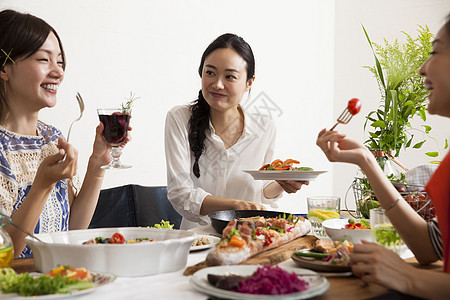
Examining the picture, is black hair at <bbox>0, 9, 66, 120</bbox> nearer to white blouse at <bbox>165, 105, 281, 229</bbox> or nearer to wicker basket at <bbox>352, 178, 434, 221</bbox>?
white blouse at <bbox>165, 105, 281, 229</bbox>

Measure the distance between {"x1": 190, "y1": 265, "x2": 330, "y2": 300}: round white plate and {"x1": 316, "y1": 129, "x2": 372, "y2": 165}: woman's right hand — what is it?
1.50 feet

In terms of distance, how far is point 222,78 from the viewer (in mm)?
2939

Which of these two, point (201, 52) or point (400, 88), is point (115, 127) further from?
point (201, 52)

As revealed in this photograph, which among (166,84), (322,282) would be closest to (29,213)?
(322,282)

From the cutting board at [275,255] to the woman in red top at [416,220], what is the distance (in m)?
0.30

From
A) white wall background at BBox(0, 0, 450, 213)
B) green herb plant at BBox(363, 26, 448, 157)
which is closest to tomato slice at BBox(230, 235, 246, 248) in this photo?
green herb plant at BBox(363, 26, 448, 157)

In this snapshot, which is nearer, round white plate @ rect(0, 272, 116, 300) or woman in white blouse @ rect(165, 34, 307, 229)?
round white plate @ rect(0, 272, 116, 300)

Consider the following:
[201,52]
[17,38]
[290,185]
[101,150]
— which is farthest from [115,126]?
[201,52]

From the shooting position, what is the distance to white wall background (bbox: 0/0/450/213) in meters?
3.77

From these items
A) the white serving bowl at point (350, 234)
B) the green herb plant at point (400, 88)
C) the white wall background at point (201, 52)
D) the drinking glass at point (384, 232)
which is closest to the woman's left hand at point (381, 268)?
the drinking glass at point (384, 232)

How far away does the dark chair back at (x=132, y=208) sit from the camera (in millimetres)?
3268

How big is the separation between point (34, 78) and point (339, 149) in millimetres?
1342

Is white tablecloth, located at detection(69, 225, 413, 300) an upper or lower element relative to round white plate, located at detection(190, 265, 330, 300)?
lower

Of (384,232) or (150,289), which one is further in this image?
(384,232)
